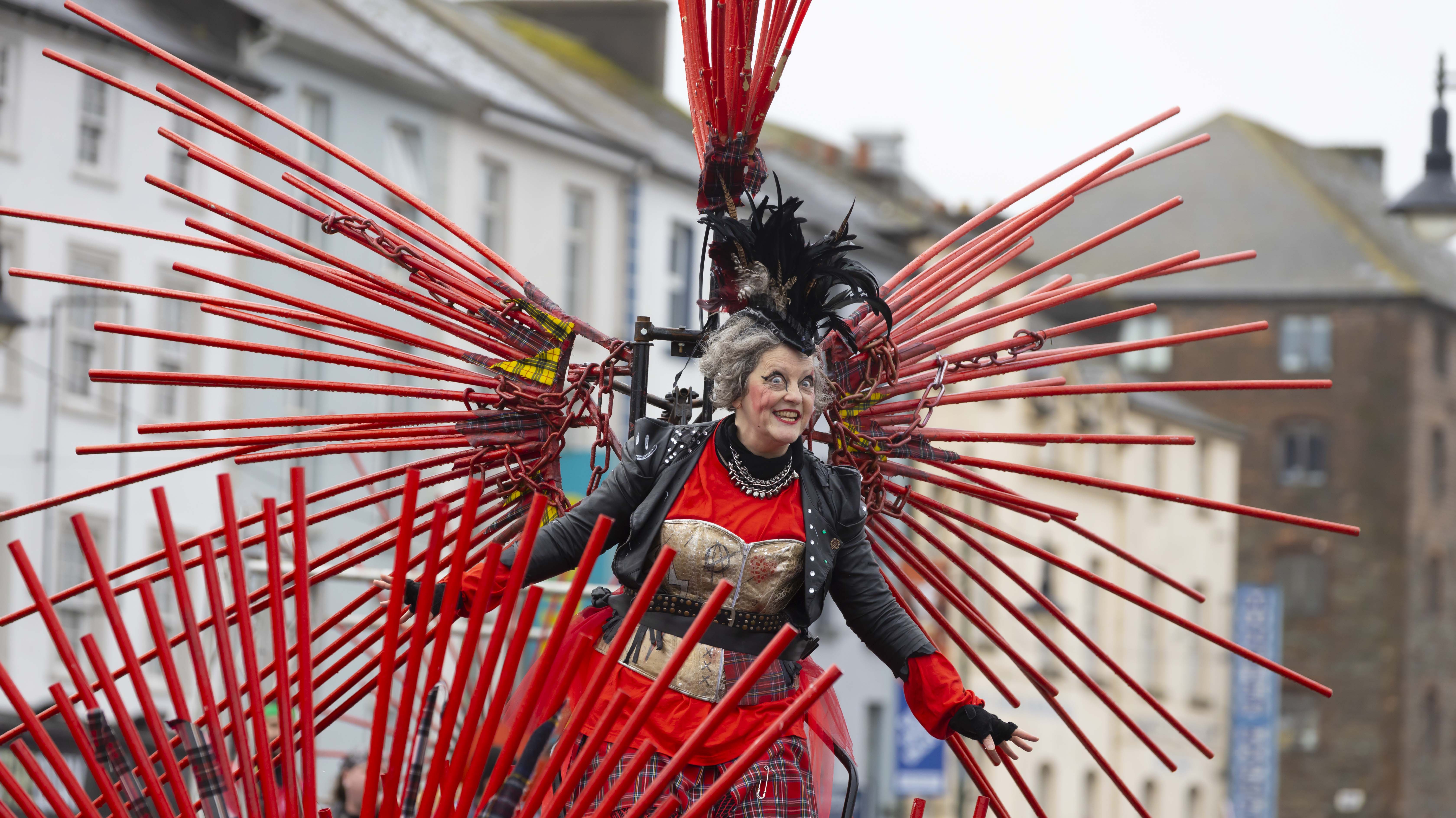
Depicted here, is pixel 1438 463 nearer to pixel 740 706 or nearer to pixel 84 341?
pixel 84 341

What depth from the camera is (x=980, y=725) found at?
4.69 meters

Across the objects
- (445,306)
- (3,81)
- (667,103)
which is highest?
(667,103)

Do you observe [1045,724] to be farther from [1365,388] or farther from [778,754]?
[778,754]

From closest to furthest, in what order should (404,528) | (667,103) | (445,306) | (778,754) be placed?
(404,528), (778,754), (445,306), (667,103)

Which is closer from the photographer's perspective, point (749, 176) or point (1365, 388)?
point (749, 176)

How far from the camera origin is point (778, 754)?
4.82 metres

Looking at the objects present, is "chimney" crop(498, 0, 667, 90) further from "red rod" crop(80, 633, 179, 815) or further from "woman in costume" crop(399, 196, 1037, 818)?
"red rod" crop(80, 633, 179, 815)

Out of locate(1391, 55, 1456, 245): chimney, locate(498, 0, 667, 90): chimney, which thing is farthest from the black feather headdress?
locate(498, 0, 667, 90): chimney

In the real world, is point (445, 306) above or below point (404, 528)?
above

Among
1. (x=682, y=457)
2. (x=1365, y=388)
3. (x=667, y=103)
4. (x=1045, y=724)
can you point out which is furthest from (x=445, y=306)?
(x=1365, y=388)

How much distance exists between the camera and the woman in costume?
4.79 metres

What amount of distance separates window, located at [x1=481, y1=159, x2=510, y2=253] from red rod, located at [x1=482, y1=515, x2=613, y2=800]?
23205 millimetres

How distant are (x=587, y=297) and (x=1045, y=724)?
1301cm

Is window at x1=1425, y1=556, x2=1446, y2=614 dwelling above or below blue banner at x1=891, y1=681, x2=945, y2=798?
above
